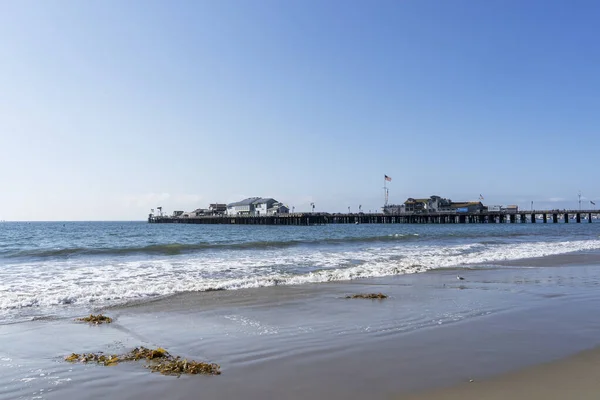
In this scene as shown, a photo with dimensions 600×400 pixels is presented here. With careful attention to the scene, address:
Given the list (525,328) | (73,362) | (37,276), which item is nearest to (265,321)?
(73,362)

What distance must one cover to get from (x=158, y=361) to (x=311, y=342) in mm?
2062

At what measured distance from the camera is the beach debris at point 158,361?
524 cm

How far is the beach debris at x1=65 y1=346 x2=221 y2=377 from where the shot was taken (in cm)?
524

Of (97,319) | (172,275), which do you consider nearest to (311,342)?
(97,319)

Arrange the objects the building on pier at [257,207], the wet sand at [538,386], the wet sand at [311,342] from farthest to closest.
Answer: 1. the building on pier at [257,207]
2. the wet sand at [311,342]
3. the wet sand at [538,386]

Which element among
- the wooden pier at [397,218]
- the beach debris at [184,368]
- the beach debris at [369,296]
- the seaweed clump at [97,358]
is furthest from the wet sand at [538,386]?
the wooden pier at [397,218]

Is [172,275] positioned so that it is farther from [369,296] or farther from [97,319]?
[369,296]

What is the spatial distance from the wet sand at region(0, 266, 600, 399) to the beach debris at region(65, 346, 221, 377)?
0.15m

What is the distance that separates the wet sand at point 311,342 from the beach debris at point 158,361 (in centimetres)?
15

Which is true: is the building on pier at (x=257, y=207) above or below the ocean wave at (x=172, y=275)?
above

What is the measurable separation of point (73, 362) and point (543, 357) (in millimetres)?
5695

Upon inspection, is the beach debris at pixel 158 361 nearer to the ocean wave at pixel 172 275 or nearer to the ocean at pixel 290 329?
the ocean at pixel 290 329

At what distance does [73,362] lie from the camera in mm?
5680

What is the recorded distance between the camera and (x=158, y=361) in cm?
561
